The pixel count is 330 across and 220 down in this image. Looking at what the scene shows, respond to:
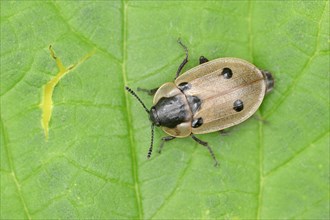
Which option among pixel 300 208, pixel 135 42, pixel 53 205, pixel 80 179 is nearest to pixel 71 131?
pixel 80 179

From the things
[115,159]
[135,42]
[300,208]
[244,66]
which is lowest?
[300,208]

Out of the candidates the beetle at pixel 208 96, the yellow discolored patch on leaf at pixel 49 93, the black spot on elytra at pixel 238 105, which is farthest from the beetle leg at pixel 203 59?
the yellow discolored patch on leaf at pixel 49 93

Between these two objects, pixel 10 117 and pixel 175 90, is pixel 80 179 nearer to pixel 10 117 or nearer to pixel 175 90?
pixel 10 117

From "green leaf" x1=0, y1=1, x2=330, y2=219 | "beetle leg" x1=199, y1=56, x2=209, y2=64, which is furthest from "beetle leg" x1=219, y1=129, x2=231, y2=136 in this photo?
"beetle leg" x1=199, y1=56, x2=209, y2=64

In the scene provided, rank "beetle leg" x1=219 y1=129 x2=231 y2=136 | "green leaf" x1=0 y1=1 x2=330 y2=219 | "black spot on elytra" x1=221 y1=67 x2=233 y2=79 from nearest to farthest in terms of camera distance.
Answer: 1. "green leaf" x1=0 y1=1 x2=330 y2=219
2. "black spot on elytra" x1=221 y1=67 x2=233 y2=79
3. "beetle leg" x1=219 y1=129 x2=231 y2=136

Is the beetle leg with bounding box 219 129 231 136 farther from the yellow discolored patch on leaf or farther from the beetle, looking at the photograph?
the yellow discolored patch on leaf

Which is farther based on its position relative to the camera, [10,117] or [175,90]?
[175,90]

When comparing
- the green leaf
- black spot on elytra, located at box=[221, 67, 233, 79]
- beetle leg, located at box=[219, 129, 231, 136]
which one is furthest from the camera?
beetle leg, located at box=[219, 129, 231, 136]
